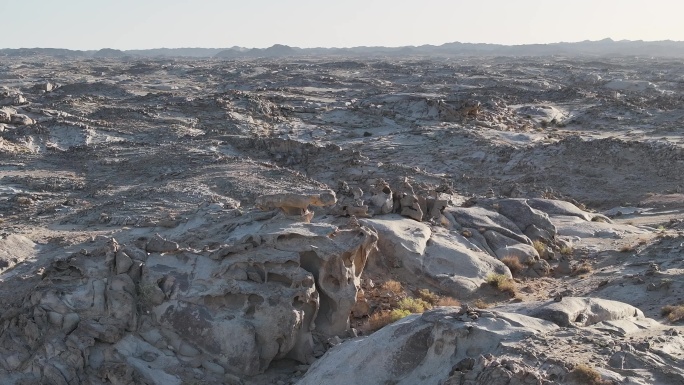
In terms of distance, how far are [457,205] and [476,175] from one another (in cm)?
877

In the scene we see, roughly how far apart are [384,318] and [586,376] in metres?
4.73

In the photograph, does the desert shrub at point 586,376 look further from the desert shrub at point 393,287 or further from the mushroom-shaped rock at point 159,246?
the mushroom-shaped rock at point 159,246

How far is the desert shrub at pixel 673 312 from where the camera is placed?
9.60 meters

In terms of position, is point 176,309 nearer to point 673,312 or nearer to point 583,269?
point 673,312

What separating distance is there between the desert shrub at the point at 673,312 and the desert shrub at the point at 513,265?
3697 millimetres

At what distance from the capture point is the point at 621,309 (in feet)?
30.3

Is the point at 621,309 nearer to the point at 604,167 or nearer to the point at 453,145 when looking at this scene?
the point at 604,167

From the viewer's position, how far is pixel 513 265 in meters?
14.0

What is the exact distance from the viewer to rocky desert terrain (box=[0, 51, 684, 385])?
8.11 metres

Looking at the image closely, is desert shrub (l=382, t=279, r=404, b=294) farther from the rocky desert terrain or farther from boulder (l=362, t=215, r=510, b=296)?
boulder (l=362, t=215, r=510, b=296)

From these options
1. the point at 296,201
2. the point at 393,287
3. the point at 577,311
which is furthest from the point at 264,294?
the point at 577,311

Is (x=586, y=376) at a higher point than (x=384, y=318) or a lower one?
higher

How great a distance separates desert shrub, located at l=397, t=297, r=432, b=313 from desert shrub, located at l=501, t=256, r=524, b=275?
2973 millimetres

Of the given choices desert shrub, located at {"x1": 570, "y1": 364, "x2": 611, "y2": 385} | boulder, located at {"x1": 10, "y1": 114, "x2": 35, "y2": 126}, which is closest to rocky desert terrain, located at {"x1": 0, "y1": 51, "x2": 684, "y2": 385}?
desert shrub, located at {"x1": 570, "y1": 364, "x2": 611, "y2": 385}
